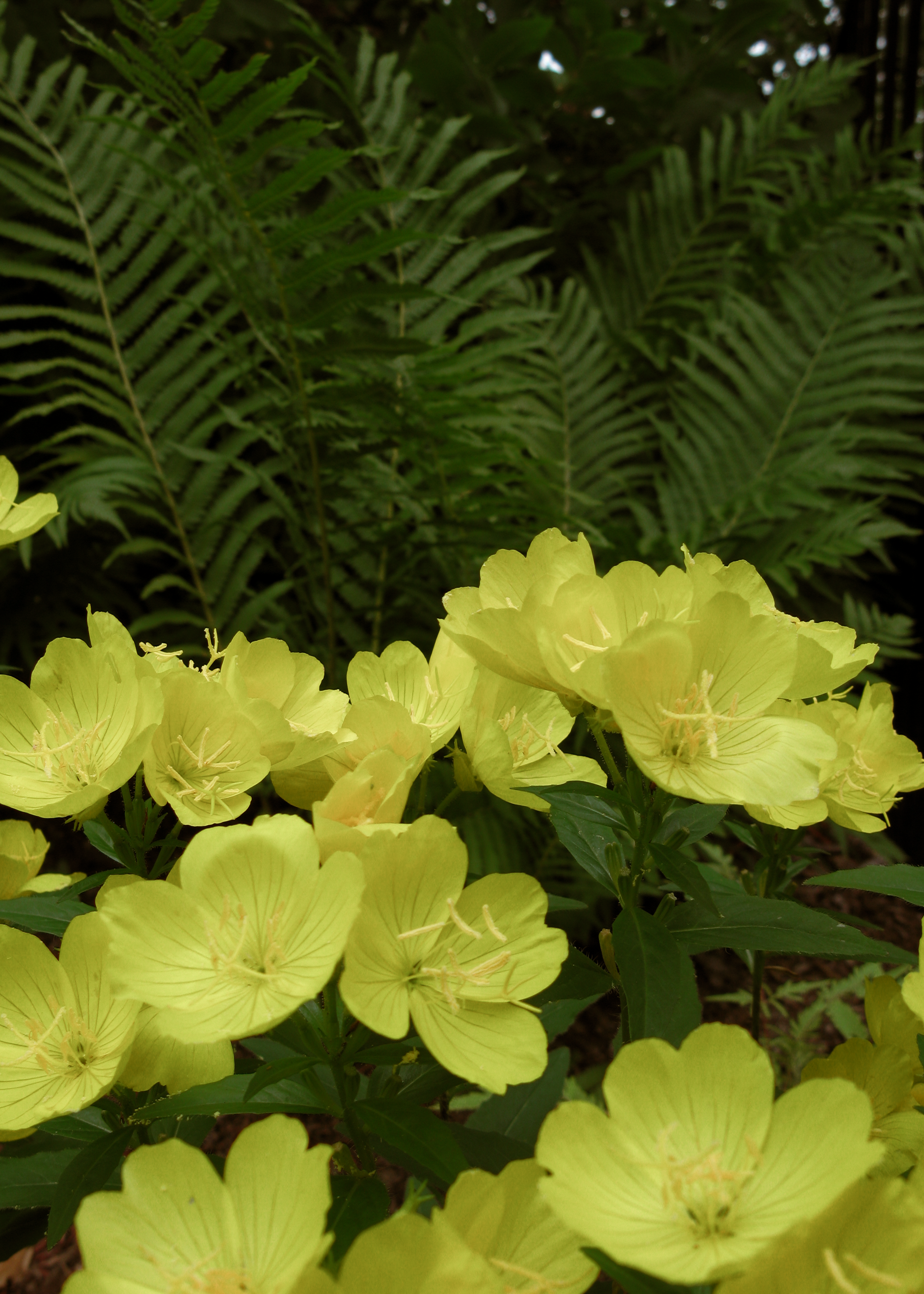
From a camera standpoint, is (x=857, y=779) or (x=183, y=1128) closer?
(x=183, y=1128)

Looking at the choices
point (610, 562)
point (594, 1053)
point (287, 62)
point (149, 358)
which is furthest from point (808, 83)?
point (594, 1053)

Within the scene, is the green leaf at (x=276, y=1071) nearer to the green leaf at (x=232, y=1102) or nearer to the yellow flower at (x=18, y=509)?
the green leaf at (x=232, y=1102)

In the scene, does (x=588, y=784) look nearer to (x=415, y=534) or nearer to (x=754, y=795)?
(x=754, y=795)

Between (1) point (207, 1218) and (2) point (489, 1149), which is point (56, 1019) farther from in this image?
(2) point (489, 1149)

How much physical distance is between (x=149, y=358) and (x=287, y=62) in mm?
916

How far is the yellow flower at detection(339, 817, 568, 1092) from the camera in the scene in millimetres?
381

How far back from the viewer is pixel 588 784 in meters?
0.46

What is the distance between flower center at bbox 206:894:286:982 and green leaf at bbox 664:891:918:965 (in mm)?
208

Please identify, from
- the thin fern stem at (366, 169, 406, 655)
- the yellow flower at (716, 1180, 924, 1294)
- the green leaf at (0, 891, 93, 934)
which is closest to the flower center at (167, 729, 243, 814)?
the green leaf at (0, 891, 93, 934)

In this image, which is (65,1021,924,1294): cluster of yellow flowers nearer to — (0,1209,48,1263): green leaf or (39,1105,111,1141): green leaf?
(39,1105,111,1141): green leaf

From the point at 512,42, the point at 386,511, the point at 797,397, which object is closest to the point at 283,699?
the point at 386,511

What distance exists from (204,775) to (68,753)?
77 mm

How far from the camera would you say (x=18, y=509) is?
628 millimetres

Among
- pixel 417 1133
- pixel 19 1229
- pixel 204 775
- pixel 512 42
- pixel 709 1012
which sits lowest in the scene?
pixel 709 1012
